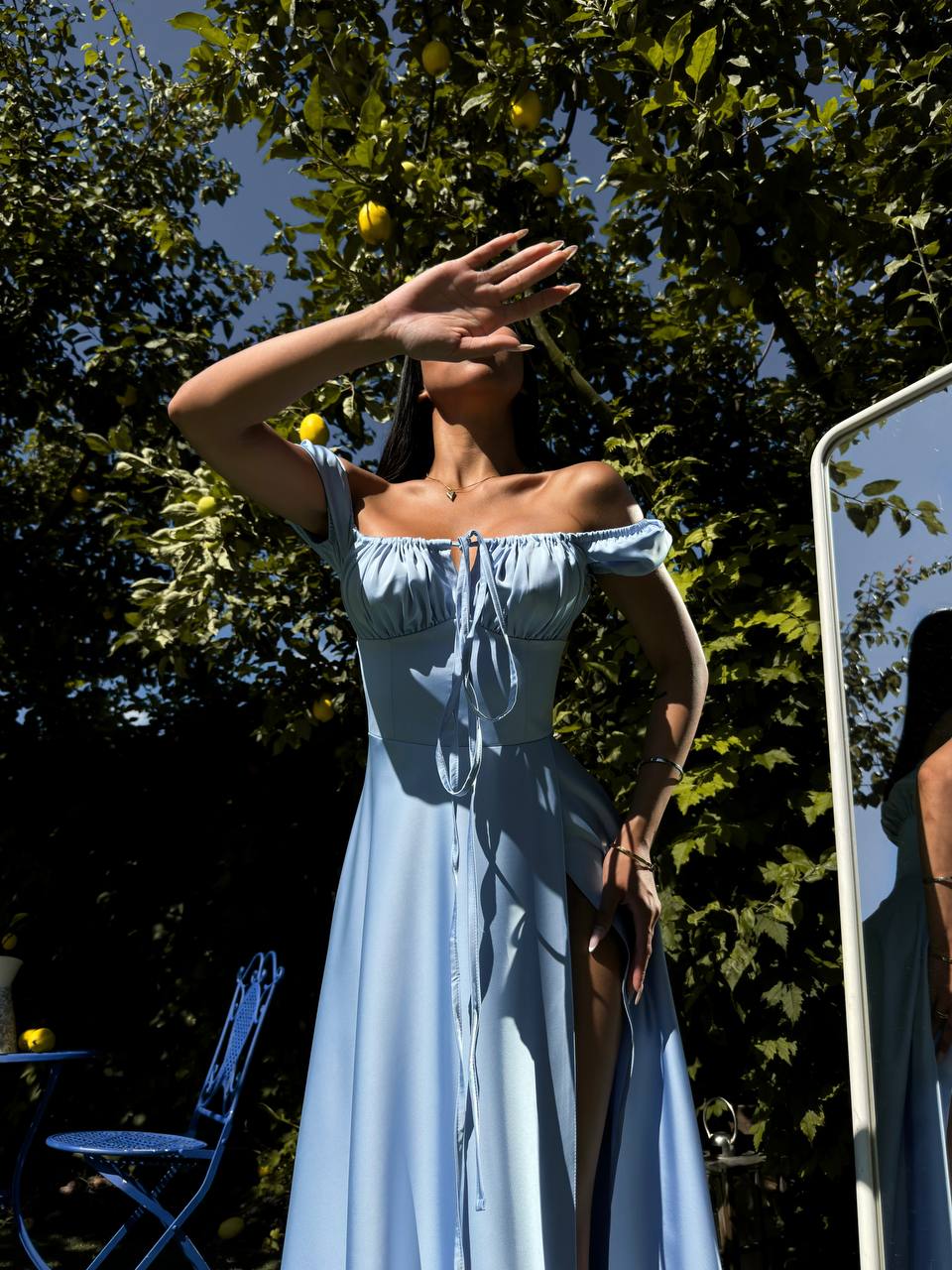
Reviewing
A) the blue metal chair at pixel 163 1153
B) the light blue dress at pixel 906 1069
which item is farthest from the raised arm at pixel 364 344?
the blue metal chair at pixel 163 1153

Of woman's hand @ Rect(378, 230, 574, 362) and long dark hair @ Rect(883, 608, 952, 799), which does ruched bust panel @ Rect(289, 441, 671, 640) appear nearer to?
woman's hand @ Rect(378, 230, 574, 362)

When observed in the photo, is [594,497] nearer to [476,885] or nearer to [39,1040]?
[476,885]

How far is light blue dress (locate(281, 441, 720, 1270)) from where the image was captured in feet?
3.81

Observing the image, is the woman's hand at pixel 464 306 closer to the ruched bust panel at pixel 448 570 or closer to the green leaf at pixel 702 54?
the ruched bust panel at pixel 448 570

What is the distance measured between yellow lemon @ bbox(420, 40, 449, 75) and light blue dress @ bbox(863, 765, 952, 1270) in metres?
1.99

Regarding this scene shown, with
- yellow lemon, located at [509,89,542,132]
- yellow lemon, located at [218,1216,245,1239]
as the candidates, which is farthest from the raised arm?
yellow lemon, located at [218,1216,245,1239]

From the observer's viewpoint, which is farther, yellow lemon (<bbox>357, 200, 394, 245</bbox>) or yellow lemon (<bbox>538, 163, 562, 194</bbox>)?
yellow lemon (<bbox>538, 163, 562, 194</bbox>)

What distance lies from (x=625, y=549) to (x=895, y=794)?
0.53 m

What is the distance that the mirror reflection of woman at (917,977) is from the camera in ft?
2.80

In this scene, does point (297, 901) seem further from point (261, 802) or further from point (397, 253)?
point (397, 253)

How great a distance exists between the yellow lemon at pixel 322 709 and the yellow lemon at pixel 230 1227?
5.04 feet

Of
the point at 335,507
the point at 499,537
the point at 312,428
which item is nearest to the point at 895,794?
the point at 499,537

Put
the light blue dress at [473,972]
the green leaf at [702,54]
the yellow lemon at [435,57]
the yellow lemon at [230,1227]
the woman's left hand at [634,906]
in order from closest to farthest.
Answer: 1. the light blue dress at [473,972]
2. the woman's left hand at [634,906]
3. the green leaf at [702,54]
4. the yellow lemon at [435,57]
5. the yellow lemon at [230,1227]

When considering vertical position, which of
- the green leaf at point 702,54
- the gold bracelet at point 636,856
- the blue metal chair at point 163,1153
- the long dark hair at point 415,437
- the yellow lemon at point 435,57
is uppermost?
A: the yellow lemon at point 435,57
